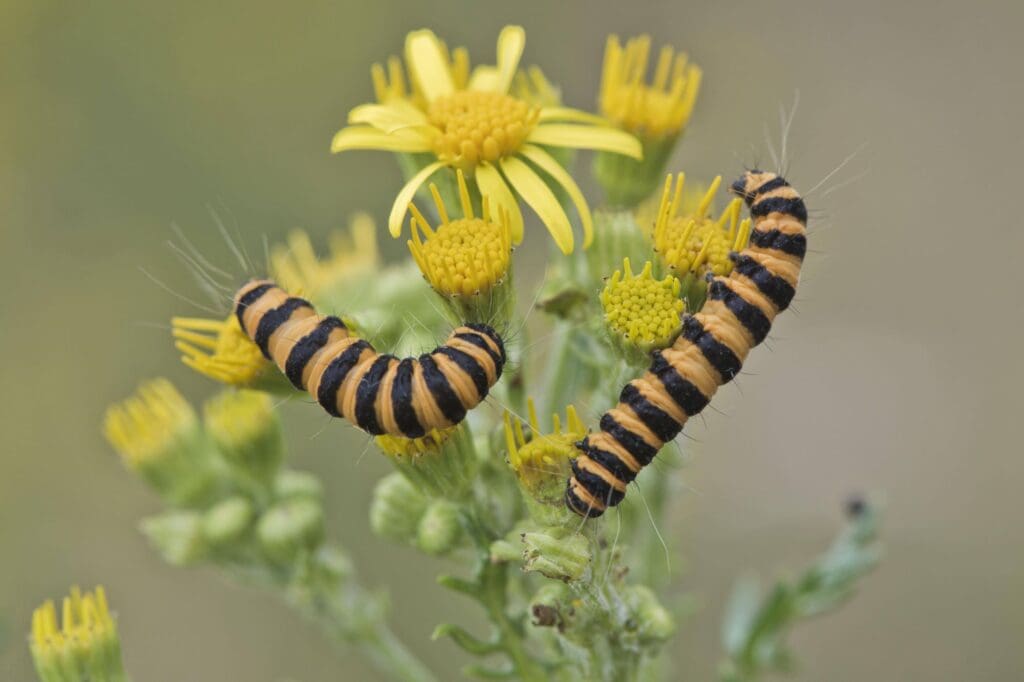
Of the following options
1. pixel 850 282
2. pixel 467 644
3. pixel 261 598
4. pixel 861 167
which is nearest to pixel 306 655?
pixel 261 598

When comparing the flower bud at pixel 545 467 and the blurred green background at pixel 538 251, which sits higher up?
the blurred green background at pixel 538 251

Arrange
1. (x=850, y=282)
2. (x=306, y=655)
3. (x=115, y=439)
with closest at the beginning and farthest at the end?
(x=115, y=439)
(x=306, y=655)
(x=850, y=282)

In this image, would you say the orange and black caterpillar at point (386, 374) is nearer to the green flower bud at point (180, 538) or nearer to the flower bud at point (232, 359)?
the flower bud at point (232, 359)

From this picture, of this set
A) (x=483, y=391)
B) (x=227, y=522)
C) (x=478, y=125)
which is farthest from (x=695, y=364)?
(x=227, y=522)

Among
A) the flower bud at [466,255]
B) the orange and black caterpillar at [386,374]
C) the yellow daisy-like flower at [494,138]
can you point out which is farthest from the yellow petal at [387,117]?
the orange and black caterpillar at [386,374]

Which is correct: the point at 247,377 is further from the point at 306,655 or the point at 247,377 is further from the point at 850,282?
the point at 850,282
